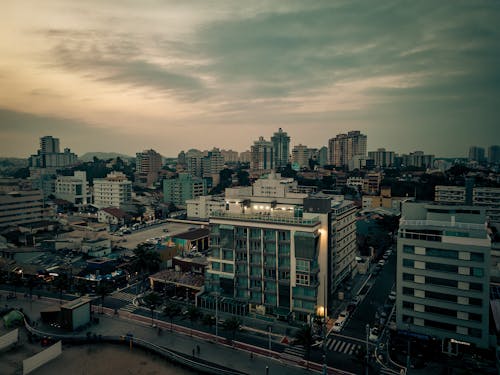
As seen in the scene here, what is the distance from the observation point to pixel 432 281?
5106 centimetres

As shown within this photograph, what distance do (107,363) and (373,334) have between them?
134 feet

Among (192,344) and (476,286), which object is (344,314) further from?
(192,344)

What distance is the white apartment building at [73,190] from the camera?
186 metres

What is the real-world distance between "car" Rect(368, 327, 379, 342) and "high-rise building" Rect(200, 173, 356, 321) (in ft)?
28.0

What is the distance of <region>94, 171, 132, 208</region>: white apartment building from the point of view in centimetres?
17062

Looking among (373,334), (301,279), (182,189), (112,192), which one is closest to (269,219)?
(301,279)

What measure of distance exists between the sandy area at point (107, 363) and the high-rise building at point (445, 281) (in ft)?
114

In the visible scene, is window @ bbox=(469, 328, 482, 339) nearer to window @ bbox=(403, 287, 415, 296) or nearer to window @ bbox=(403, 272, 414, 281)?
window @ bbox=(403, 287, 415, 296)

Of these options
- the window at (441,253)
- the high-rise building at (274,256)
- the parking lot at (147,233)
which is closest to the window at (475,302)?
the window at (441,253)

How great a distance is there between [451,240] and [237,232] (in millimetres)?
34290

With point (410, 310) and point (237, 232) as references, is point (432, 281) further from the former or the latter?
point (237, 232)

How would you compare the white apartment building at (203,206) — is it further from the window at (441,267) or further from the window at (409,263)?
the window at (441,267)

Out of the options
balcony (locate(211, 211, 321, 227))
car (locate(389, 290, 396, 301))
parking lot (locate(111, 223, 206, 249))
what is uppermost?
balcony (locate(211, 211, 321, 227))

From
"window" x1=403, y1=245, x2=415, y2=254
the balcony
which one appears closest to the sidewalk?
the balcony
